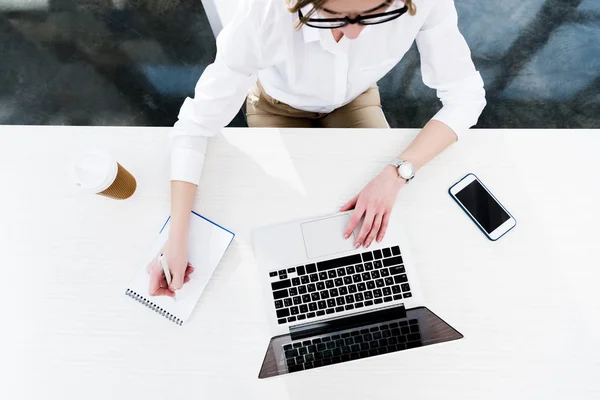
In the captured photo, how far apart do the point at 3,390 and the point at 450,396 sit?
2.90 ft

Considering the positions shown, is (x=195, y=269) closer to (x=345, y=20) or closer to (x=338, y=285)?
(x=338, y=285)

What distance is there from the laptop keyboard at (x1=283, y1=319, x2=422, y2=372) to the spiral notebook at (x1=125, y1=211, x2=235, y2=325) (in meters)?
0.21

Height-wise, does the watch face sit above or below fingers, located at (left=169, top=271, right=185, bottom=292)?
above

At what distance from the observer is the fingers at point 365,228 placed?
0.91 meters

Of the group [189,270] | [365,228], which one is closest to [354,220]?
[365,228]

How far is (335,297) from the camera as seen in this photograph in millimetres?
907

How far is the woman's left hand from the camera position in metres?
0.92

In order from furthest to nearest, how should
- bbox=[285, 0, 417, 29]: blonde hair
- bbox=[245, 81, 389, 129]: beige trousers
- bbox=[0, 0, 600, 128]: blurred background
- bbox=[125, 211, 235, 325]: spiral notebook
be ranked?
bbox=[0, 0, 600, 128]: blurred background < bbox=[245, 81, 389, 129]: beige trousers < bbox=[125, 211, 235, 325]: spiral notebook < bbox=[285, 0, 417, 29]: blonde hair

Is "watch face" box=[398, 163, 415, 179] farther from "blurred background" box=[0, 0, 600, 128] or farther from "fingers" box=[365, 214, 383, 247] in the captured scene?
"blurred background" box=[0, 0, 600, 128]

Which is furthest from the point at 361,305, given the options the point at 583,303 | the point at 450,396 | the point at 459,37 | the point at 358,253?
the point at 459,37

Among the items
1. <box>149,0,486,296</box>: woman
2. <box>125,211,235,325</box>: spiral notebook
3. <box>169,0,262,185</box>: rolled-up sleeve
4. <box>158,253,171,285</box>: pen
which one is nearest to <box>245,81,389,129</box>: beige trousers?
<box>149,0,486,296</box>: woman

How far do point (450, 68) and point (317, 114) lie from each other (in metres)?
0.39

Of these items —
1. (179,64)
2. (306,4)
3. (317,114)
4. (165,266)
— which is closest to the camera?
(306,4)

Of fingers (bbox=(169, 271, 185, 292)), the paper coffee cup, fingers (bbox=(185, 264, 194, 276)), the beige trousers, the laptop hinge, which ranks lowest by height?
A: the laptop hinge
